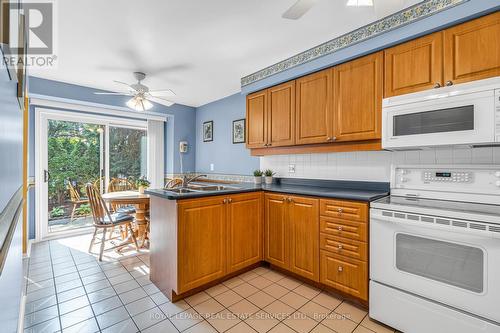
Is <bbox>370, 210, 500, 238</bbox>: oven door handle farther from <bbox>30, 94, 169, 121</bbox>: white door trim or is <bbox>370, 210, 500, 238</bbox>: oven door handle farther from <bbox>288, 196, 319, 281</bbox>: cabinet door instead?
<bbox>30, 94, 169, 121</bbox>: white door trim

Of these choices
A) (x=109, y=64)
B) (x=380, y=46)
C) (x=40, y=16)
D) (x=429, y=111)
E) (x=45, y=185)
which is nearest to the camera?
(x=429, y=111)

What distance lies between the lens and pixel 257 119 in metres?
3.09

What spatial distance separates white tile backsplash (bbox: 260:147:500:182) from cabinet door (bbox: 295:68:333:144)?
1.23 feet

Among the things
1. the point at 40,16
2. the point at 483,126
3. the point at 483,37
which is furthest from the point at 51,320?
the point at 483,37

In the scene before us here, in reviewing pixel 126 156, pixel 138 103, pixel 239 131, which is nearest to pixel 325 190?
pixel 239 131

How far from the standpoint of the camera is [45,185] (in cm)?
354

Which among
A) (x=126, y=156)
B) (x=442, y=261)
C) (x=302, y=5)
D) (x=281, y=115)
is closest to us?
(x=302, y=5)

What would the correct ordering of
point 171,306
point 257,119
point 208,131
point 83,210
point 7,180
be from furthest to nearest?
point 208,131 < point 83,210 < point 257,119 < point 171,306 < point 7,180

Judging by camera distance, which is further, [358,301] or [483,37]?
[358,301]

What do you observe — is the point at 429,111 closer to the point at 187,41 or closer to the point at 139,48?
the point at 187,41

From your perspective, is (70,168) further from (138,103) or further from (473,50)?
Answer: (473,50)

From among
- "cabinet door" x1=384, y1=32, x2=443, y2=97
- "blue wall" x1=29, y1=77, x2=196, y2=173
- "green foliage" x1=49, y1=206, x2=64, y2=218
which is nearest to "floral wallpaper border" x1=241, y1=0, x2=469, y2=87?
"cabinet door" x1=384, y1=32, x2=443, y2=97

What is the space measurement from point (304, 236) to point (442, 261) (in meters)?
1.03

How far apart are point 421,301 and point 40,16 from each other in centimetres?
346
